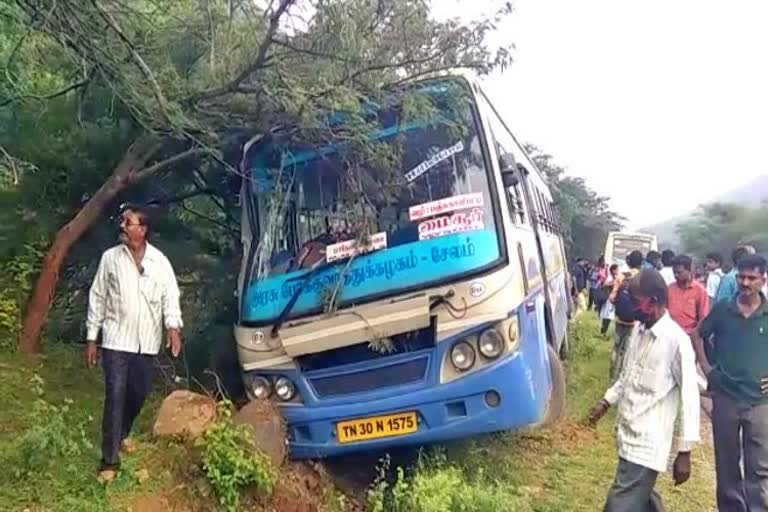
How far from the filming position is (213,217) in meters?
7.71

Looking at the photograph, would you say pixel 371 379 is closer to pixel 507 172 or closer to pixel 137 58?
pixel 507 172

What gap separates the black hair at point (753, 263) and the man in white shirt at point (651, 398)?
0.94 meters

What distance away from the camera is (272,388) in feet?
17.6

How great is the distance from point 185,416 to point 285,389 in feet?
2.12

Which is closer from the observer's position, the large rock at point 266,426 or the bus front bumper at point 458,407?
the bus front bumper at point 458,407

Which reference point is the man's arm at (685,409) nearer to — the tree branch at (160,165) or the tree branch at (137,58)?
the tree branch at (137,58)

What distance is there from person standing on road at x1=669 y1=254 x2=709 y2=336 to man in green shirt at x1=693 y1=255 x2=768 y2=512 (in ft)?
8.24

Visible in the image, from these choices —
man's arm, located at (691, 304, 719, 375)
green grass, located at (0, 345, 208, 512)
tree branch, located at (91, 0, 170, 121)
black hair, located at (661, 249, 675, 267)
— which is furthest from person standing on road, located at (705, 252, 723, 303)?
tree branch, located at (91, 0, 170, 121)

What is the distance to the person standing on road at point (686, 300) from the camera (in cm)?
750

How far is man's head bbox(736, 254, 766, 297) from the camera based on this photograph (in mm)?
4867

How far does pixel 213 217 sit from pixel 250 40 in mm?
2970

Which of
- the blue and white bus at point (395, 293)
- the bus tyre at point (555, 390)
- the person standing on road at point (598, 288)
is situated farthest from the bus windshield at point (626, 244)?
the blue and white bus at point (395, 293)

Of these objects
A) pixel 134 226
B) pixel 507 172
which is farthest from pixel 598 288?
pixel 134 226

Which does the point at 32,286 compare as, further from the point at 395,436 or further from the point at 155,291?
the point at 395,436
